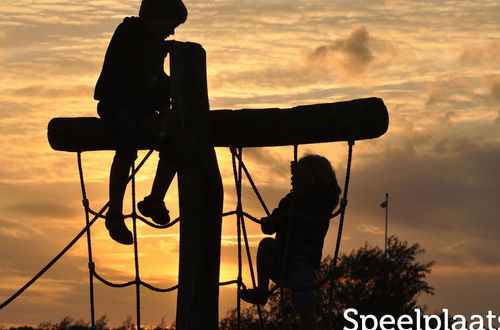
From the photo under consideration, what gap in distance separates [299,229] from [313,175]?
498 millimetres

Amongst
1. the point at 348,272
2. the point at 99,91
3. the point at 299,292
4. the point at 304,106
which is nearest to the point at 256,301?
the point at 299,292

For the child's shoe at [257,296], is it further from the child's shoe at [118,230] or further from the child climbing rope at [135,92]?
the child's shoe at [118,230]

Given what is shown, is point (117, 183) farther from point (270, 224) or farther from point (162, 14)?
point (162, 14)

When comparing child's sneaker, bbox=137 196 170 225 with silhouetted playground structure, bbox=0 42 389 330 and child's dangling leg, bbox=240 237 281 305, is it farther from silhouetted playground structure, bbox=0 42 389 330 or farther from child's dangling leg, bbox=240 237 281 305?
child's dangling leg, bbox=240 237 281 305

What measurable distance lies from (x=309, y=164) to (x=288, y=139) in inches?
11.7

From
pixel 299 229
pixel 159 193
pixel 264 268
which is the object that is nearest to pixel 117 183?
pixel 159 193

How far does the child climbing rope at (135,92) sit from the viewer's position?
8.67 m

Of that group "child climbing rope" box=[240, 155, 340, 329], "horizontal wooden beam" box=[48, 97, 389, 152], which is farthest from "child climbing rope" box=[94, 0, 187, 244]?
"child climbing rope" box=[240, 155, 340, 329]

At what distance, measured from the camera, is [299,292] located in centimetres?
833

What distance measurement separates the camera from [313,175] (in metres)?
8.59

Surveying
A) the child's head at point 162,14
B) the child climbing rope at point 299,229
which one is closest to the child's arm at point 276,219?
the child climbing rope at point 299,229

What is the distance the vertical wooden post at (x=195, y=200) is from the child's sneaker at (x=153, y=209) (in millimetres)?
462

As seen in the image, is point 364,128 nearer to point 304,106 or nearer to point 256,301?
point 304,106

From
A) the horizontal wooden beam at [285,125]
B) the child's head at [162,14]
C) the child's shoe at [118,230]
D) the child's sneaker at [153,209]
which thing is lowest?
the child's shoe at [118,230]
